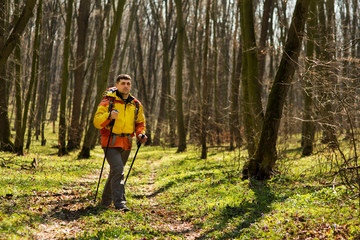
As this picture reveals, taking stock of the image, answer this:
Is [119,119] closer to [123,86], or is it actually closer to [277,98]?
[123,86]

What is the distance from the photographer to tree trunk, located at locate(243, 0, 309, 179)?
8.56 metres

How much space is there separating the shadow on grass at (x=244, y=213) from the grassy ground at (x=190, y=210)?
2cm

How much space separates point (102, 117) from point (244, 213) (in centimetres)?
351

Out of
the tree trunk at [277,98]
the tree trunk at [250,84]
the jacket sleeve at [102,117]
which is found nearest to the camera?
the jacket sleeve at [102,117]

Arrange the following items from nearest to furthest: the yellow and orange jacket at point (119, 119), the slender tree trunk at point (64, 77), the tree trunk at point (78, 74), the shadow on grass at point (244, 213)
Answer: the shadow on grass at point (244, 213)
the yellow and orange jacket at point (119, 119)
the slender tree trunk at point (64, 77)
the tree trunk at point (78, 74)

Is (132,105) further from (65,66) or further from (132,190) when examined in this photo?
(65,66)

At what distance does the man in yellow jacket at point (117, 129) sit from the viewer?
21.5 ft

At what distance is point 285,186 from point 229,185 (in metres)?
1.65

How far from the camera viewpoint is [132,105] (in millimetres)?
6949

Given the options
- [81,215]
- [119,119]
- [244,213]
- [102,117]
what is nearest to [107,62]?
[119,119]

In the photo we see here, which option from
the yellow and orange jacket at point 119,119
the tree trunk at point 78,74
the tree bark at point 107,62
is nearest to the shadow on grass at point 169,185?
the yellow and orange jacket at point 119,119

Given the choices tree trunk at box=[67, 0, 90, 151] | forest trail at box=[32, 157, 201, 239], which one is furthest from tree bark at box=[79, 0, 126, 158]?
forest trail at box=[32, 157, 201, 239]

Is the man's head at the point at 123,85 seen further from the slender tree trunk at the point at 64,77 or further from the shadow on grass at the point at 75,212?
the slender tree trunk at the point at 64,77

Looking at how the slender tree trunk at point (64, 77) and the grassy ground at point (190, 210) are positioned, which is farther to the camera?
the slender tree trunk at point (64, 77)
